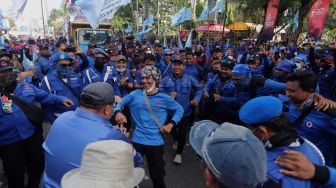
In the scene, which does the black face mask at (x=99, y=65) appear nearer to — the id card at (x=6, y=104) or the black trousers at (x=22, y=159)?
the black trousers at (x=22, y=159)

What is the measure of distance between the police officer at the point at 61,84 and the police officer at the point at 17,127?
411 millimetres

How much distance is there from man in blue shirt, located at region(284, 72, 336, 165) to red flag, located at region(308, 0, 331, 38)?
20.5 ft

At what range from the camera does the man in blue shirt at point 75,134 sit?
2.03m

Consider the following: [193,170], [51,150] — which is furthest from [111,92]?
[193,170]

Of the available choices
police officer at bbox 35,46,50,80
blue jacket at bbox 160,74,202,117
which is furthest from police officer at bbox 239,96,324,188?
police officer at bbox 35,46,50,80

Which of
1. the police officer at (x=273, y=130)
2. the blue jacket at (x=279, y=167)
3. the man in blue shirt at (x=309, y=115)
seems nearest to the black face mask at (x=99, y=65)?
the man in blue shirt at (x=309, y=115)

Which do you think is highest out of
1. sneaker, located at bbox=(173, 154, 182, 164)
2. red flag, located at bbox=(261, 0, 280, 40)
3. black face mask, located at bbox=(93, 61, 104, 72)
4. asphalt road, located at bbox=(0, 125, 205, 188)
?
red flag, located at bbox=(261, 0, 280, 40)

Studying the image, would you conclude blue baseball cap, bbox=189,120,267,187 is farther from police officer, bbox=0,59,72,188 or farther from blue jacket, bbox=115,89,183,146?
police officer, bbox=0,59,72,188

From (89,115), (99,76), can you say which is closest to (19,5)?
(99,76)

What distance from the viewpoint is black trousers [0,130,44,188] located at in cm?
363

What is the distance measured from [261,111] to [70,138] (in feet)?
4.31

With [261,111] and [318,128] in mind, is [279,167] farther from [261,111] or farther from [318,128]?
[318,128]

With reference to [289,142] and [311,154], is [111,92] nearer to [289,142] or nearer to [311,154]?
[289,142]

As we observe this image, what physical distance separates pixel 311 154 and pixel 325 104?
961 millimetres
